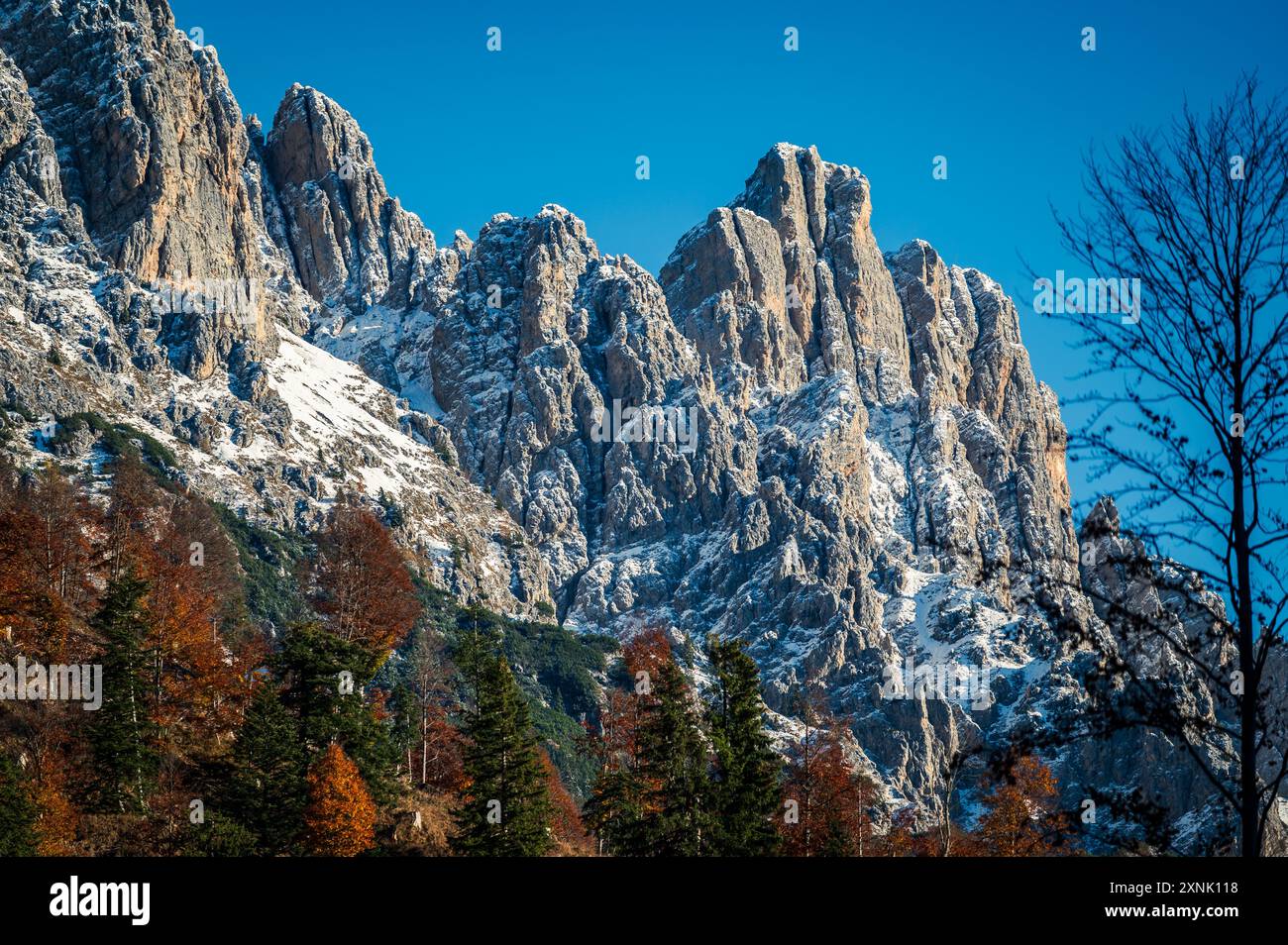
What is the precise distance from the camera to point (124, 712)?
153ft

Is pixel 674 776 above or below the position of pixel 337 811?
above

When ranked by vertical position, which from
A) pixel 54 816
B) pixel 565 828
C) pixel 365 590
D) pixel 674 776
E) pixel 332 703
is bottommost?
pixel 565 828

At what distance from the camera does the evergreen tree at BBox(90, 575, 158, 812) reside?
45.4 m

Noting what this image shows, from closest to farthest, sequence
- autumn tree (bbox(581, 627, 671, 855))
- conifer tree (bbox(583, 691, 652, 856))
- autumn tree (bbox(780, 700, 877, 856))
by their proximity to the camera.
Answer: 1. conifer tree (bbox(583, 691, 652, 856))
2. autumn tree (bbox(581, 627, 671, 855))
3. autumn tree (bbox(780, 700, 877, 856))

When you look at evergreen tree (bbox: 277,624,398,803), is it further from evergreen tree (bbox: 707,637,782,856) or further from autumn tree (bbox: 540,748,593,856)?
evergreen tree (bbox: 707,637,782,856)

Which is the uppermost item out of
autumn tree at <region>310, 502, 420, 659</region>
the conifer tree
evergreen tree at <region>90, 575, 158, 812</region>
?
autumn tree at <region>310, 502, 420, 659</region>

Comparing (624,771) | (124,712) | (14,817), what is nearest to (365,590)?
(124,712)

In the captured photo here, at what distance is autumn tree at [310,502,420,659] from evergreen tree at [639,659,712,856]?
14490 millimetres

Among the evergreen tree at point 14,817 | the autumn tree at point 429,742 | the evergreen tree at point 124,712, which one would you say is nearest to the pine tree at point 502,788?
the evergreen tree at point 124,712

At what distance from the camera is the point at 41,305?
18750cm

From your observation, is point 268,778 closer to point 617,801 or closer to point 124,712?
point 124,712

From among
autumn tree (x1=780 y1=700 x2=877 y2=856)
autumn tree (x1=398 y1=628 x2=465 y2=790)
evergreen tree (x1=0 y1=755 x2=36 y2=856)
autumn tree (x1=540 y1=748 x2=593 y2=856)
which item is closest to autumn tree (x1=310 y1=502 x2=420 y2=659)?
autumn tree (x1=398 y1=628 x2=465 y2=790)

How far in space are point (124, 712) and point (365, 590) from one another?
536 inches
